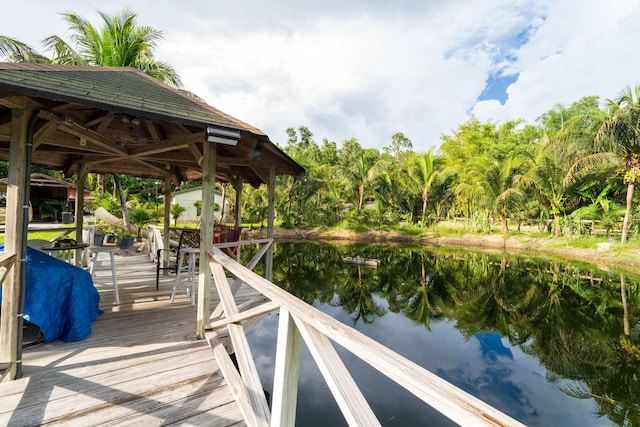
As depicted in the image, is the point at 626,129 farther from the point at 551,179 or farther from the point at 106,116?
the point at 106,116

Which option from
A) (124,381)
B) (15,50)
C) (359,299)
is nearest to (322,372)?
(124,381)

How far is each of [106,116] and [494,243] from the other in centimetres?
2211

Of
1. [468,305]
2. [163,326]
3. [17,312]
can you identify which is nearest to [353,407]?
[17,312]

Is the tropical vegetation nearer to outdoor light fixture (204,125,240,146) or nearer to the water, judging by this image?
the water

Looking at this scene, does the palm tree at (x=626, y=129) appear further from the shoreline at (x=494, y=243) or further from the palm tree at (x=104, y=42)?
the palm tree at (x=104, y=42)

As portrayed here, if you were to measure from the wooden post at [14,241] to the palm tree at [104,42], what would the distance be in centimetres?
1084

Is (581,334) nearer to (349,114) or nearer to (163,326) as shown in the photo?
(163,326)

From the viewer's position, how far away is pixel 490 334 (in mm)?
8125

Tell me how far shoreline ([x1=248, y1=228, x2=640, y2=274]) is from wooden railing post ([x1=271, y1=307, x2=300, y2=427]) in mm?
17302

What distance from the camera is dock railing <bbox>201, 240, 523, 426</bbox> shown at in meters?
0.91

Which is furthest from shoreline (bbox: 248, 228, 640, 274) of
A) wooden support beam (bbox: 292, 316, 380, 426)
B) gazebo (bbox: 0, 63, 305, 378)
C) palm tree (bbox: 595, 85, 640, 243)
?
wooden support beam (bbox: 292, 316, 380, 426)

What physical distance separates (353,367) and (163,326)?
168 inches

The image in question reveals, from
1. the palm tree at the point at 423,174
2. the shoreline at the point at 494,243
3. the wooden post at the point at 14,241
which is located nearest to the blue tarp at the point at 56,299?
the wooden post at the point at 14,241

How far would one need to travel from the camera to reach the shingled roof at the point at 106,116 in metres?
2.52
